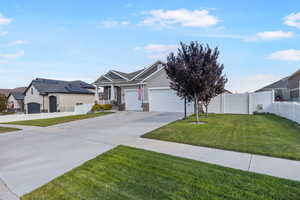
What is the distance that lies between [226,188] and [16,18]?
1475cm

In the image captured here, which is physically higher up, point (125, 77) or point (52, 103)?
point (125, 77)

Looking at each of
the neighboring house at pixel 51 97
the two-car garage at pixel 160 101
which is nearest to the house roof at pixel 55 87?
the neighboring house at pixel 51 97

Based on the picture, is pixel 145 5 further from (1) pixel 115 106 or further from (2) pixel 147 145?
(1) pixel 115 106

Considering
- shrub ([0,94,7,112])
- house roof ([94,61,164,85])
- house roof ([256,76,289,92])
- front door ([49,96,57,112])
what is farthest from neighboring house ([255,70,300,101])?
shrub ([0,94,7,112])

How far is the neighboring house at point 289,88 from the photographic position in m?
21.7

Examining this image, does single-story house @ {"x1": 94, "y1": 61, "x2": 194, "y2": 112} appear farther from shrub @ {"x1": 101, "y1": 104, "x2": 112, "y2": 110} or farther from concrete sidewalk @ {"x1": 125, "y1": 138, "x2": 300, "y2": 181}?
concrete sidewalk @ {"x1": 125, "y1": 138, "x2": 300, "y2": 181}

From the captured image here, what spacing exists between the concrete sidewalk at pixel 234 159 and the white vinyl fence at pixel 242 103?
33.2ft

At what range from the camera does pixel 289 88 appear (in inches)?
1021

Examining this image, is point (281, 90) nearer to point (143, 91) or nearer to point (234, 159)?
point (143, 91)

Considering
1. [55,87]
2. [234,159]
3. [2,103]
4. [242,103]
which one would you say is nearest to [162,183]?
[234,159]

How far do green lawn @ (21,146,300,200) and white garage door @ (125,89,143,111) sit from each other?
1375cm

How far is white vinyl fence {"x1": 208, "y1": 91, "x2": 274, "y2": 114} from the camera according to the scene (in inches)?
524

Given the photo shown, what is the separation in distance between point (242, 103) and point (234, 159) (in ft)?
36.4

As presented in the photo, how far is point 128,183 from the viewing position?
3.24 m
